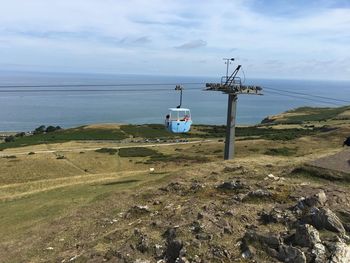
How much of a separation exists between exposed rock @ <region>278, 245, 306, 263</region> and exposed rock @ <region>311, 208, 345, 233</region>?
2.09 metres

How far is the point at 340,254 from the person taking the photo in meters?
13.1

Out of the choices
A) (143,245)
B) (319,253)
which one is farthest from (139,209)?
(319,253)

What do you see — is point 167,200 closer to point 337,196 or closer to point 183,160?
point 337,196

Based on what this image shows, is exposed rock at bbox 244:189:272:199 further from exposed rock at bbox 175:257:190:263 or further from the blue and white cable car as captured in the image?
the blue and white cable car

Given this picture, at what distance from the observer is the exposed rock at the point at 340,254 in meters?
12.9

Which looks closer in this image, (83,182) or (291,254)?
(291,254)

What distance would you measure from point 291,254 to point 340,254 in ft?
4.43

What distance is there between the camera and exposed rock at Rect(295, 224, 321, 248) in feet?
45.5

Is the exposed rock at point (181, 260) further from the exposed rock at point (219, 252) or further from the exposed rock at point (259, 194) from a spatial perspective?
the exposed rock at point (259, 194)

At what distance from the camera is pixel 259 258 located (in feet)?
45.1

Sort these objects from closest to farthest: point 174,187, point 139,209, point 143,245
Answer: point 143,245, point 139,209, point 174,187

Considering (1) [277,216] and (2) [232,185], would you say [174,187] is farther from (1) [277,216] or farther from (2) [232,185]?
(1) [277,216]

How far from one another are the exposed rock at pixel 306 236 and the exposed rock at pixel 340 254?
2.22 ft

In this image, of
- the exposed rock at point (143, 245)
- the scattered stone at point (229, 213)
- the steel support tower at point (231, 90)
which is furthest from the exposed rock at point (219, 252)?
the steel support tower at point (231, 90)
